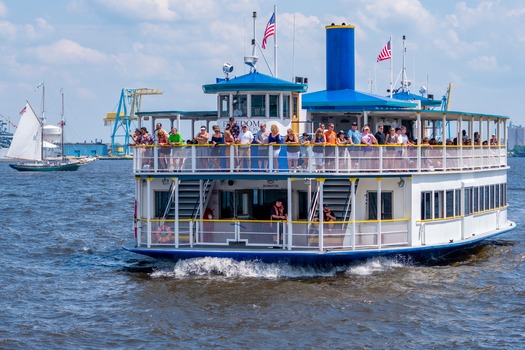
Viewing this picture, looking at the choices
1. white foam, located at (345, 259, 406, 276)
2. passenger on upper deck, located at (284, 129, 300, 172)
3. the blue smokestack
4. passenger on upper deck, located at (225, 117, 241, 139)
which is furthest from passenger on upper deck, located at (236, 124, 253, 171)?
the blue smokestack

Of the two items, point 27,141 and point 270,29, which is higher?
point 270,29

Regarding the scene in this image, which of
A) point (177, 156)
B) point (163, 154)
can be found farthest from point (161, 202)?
point (177, 156)

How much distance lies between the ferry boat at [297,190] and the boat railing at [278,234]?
0.03m

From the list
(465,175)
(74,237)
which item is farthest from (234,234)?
(74,237)

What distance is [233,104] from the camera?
30.2 metres

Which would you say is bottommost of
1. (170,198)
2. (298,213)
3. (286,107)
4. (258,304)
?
(258,304)

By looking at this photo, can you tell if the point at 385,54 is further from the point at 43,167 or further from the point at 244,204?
the point at 43,167

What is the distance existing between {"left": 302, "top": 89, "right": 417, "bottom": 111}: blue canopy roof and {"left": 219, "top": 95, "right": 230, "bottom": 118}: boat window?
2.87 m

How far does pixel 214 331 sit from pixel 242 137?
700 cm

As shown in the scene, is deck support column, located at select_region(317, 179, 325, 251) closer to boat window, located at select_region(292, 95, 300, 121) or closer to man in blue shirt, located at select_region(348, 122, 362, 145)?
man in blue shirt, located at select_region(348, 122, 362, 145)

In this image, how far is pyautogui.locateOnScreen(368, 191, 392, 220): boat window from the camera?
28906 millimetres

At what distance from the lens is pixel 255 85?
2955cm

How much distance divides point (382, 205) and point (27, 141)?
443 feet

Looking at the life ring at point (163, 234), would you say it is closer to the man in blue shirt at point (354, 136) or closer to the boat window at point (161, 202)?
the boat window at point (161, 202)
